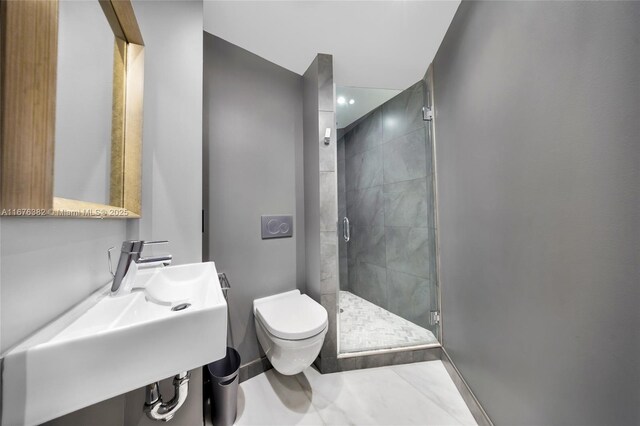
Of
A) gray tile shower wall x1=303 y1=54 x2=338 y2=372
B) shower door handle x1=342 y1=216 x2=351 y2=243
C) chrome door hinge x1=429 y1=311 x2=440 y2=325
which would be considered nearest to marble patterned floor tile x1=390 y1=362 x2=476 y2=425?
chrome door hinge x1=429 y1=311 x2=440 y2=325

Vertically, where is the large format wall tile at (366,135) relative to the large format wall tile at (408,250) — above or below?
above

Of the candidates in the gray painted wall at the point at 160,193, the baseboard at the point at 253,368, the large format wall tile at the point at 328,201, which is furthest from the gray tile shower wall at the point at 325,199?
the gray painted wall at the point at 160,193

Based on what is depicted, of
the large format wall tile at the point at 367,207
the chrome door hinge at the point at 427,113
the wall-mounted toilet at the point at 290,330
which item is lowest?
the wall-mounted toilet at the point at 290,330

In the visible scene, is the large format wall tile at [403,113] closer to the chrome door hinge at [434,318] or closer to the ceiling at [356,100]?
the ceiling at [356,100]

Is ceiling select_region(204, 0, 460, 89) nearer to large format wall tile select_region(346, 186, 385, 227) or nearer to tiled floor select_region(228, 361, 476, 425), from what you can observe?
large format wall tile select_region(346, 186, 385, 227)

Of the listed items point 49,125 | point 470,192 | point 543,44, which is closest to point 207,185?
point 49,125

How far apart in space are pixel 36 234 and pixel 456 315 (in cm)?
190

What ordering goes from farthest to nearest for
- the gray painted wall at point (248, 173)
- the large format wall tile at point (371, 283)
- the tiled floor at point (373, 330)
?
1. the large format wall tile at point (371, 283)
2. the tiled floor at point (373, 330)
3. the gray painted wall at point (248, 173)

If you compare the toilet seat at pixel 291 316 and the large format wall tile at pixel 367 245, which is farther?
the large format wall tile at pixel 367 245

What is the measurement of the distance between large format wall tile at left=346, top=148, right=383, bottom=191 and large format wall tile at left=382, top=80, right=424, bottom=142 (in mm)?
204

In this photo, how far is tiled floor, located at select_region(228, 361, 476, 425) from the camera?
49.7 inches

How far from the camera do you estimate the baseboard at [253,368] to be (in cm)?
155

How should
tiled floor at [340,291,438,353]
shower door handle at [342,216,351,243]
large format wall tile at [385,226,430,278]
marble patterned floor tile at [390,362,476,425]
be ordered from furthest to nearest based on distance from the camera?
shower door handle at [342,216,351,243] → large format wall tile at [385,226,430,278] → tiled floor at [340,291,438,353] → marble patterned floor tile at [390,362,476,425]

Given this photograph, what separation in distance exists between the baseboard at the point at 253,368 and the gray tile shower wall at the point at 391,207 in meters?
0.97
